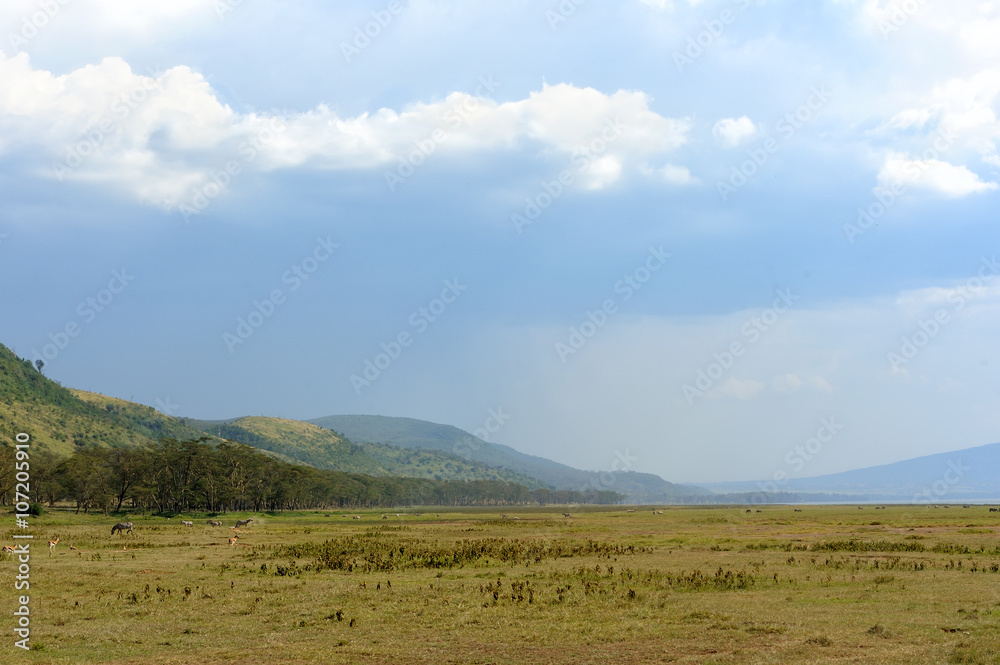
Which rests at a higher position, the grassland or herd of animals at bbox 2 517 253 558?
the grassland

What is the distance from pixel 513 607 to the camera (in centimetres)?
2578

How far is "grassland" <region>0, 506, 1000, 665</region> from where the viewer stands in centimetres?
1931

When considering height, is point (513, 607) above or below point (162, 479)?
above

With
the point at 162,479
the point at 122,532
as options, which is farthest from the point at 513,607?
the point at 162,479

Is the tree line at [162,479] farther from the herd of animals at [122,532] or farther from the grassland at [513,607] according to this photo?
the grassland at [513,607]

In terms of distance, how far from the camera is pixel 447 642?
68.2 feet

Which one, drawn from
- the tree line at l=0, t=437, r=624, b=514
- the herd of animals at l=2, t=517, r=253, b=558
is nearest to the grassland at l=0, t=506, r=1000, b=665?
the herd of animals at l=2, t=517, r=253, b=558

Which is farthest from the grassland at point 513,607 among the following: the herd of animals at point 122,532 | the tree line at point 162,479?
the tree line at point 162,479

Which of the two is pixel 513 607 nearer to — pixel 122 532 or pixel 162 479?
pixel 122 532

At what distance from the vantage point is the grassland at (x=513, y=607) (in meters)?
19.3

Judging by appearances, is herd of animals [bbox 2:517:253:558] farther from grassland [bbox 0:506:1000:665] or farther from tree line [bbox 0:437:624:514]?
tree line [bbox 0:437:624:514]

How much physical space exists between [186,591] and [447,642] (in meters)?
13.0

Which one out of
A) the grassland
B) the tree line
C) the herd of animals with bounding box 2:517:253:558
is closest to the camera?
the grassland

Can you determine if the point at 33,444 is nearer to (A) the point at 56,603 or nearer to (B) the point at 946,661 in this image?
(A) the point at 56,603
